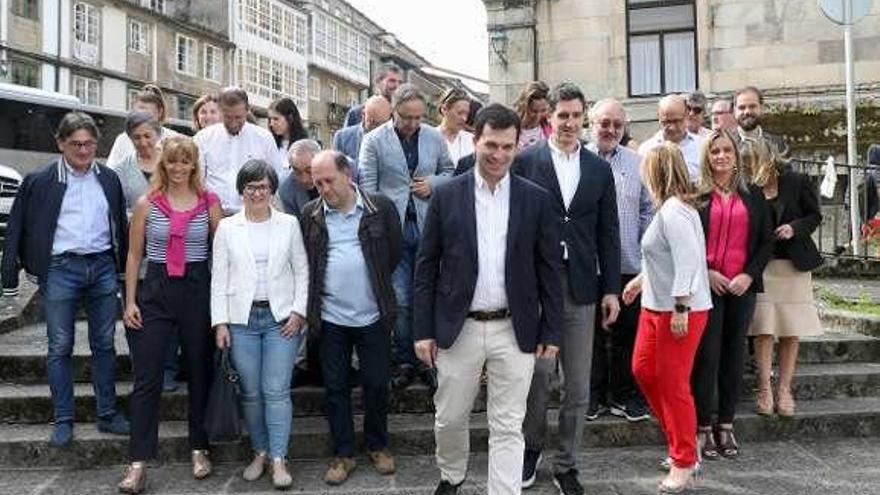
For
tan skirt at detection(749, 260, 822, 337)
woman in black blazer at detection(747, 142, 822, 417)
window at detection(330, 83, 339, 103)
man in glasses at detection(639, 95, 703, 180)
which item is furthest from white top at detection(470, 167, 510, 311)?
window at detection(330, 83, 339, 103)

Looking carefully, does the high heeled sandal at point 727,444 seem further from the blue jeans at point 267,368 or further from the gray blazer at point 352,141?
the gray blazer at point 352,141

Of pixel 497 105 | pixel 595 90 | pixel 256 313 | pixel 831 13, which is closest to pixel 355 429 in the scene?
pixel 256 313

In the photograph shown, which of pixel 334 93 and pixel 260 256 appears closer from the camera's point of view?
pixel 260 256

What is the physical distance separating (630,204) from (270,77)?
45.1 metres

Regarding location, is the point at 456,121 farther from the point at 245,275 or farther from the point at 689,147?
the point at 245,275

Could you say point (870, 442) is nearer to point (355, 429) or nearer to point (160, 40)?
point (355, 429)

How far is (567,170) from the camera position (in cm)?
442

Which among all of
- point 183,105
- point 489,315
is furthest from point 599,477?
point 183,105

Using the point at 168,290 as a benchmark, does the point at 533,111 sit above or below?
above

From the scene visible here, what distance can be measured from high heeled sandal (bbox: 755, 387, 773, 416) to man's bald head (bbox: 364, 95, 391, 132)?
3.24m

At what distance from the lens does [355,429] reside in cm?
514

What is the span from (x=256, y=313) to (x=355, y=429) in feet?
3.76

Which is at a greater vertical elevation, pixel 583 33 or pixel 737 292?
pixel 583 33

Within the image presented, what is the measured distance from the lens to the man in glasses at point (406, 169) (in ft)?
17.3
